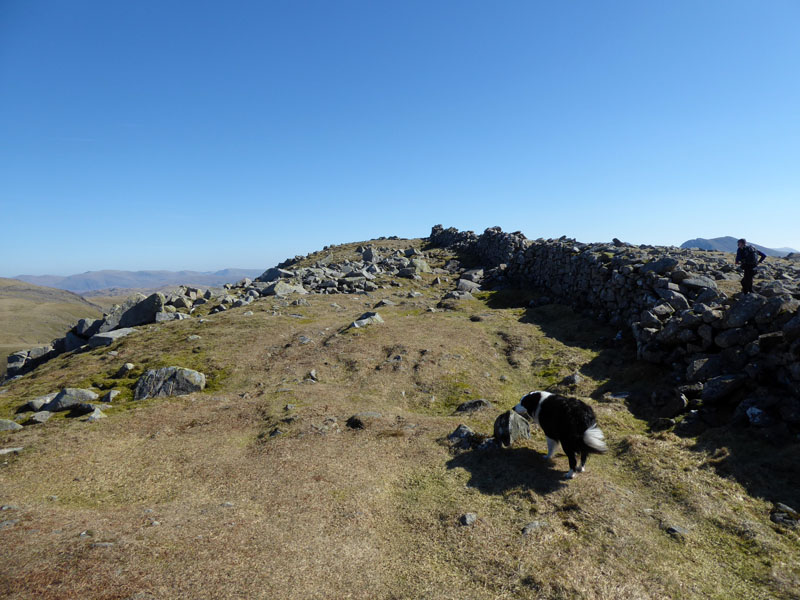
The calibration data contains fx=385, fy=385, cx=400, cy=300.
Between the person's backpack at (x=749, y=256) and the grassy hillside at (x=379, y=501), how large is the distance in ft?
19.5

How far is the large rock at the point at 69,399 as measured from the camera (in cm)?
1525

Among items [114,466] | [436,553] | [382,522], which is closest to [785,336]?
[436,553]

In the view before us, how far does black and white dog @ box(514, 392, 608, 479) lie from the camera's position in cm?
908

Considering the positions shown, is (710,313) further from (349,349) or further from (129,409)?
(129,409)

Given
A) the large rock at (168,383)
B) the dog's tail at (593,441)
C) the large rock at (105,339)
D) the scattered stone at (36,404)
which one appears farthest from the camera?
the large rock at (105,339)

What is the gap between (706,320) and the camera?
13961 millimetres

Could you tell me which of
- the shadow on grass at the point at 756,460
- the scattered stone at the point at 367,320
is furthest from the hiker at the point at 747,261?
the scattered stone at the point at 367,320

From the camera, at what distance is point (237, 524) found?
8.27m

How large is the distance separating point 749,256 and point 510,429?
527 inches

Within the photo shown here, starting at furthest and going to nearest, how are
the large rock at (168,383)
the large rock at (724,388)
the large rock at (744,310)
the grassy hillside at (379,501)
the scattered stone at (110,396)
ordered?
the large rock at (168,383)
the scattered stone at (110,396)
the large rock at (744,310)
the large rock at (724,388)
the grassy hillside at (379,501)

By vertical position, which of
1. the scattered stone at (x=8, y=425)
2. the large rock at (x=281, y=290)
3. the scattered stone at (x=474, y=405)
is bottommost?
the scattered stone at (x=8, y=425)

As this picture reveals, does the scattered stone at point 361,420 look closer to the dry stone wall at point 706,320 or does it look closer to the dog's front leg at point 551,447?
the dog's front leg at point 551,447

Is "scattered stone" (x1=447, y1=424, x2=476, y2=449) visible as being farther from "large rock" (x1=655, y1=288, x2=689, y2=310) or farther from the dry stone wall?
"large rock" (x1=655, y1=288, x2=689, y2=310)

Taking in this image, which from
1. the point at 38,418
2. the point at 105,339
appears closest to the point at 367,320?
the point at 38,418
